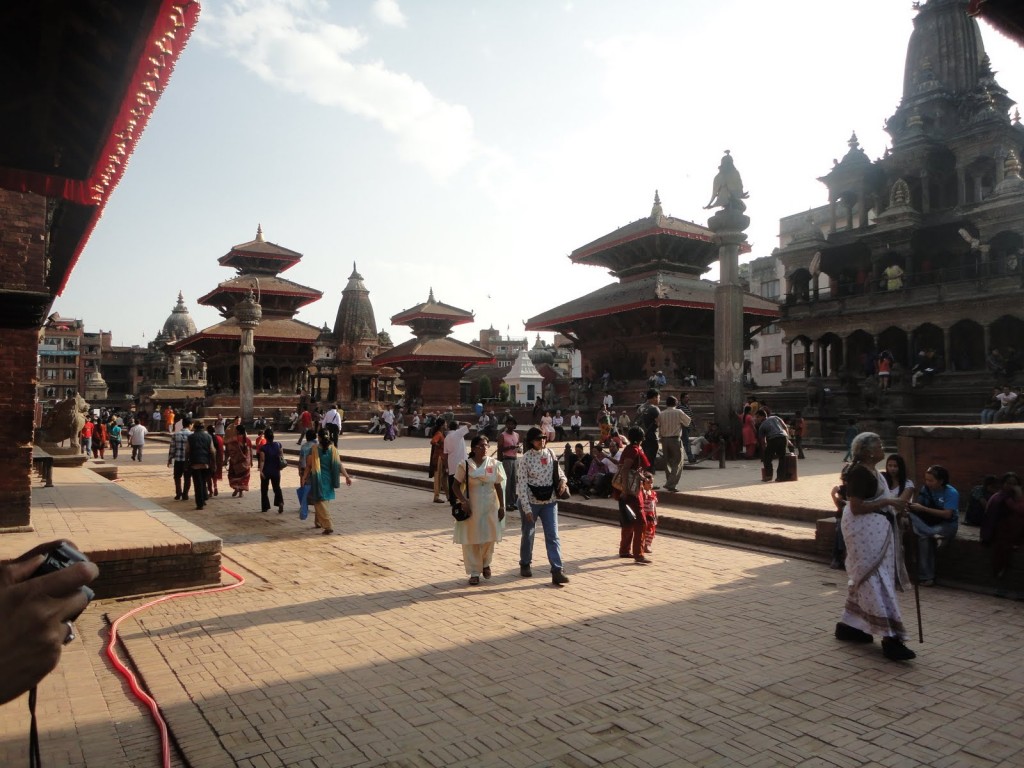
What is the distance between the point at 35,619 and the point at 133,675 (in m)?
3.84

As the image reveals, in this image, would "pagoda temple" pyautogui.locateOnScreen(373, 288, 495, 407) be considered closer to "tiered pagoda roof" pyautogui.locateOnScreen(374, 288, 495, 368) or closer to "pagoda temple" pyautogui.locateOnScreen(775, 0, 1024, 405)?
"tiered pagoda roof" pyautogui.locateOnScreen(374, 288, 495, 368)

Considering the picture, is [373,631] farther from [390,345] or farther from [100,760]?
[390,345]

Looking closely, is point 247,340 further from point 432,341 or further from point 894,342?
point 894,342

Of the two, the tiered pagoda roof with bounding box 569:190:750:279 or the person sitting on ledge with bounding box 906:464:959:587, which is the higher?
the tiered pagoda roof with bounding box 569:190:750:279

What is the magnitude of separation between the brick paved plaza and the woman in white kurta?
28 centimetres

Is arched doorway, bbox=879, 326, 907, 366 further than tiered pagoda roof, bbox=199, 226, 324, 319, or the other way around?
tiered pagoda roof, bbox=199, 226, 324, 319

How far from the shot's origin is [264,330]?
45.7m

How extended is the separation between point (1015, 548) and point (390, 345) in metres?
58.0

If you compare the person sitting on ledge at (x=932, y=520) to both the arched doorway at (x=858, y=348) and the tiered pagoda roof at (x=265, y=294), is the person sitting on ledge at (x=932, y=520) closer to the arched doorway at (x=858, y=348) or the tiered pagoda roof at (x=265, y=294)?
the arched doorway at (x=858, y=348)

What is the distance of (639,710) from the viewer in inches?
164

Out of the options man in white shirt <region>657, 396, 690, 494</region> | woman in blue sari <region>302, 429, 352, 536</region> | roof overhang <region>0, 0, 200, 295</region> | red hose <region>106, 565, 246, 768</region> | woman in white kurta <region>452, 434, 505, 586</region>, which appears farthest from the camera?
man in white shirt <region>657, 396, 690, 494</region>

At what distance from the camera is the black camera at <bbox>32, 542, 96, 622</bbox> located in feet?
5.37

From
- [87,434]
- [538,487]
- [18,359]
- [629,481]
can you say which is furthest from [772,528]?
[87,434]

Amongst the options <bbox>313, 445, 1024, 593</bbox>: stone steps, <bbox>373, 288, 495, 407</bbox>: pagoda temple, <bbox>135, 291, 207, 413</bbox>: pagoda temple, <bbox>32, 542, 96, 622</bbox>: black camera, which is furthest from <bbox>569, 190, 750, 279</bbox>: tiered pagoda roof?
<bbox>135, 291, 207, 413</bbox>: pagoda temple
